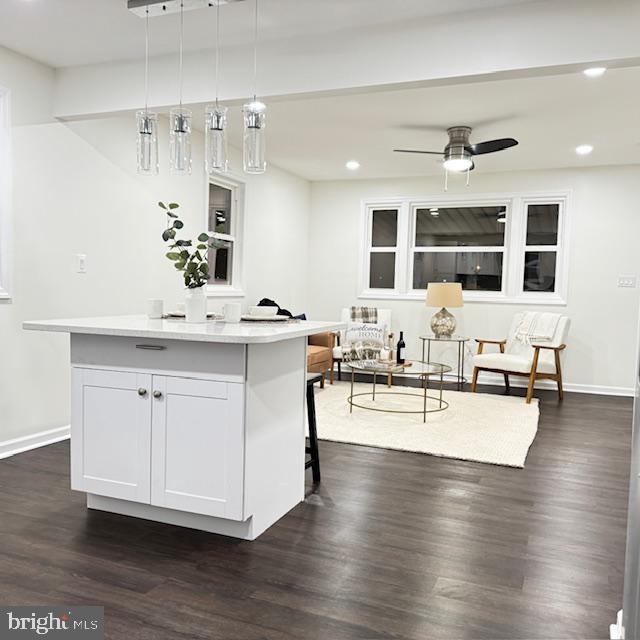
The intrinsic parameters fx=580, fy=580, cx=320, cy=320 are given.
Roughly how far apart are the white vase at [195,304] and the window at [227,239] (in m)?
3.04

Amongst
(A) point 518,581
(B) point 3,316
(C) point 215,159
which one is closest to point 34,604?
(A) point 518,581

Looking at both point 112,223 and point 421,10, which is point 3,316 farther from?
point 421,10

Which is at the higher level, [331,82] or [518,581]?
[331,82]

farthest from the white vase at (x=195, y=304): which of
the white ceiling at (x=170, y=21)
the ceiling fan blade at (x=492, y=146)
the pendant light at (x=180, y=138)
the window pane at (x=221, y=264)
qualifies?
the window pane at (x=221, y=264)

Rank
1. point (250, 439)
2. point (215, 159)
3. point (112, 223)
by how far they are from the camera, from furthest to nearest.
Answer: point (112, 223) → point (215, 159) → point (250, 439)

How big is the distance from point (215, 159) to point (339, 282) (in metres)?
5.03

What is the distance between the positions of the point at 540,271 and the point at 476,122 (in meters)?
2.58

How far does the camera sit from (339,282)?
7.64 metres

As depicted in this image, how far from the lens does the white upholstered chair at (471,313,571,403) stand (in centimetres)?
561

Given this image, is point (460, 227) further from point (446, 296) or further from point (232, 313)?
point (232, 313)

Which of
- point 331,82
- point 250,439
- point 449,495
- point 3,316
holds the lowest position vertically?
point 449,495

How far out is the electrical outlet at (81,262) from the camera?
4102 millimetres

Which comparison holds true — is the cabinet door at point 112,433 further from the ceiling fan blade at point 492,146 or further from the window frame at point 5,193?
the ceiling fan blade at point 492,146

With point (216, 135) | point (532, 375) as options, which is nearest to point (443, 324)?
point (532, 375)
